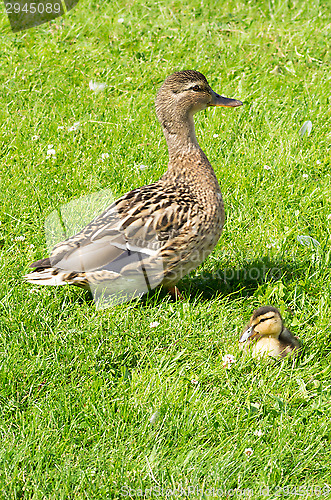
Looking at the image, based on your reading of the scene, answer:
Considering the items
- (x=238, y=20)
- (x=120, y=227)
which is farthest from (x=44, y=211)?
(x=238, y=20)

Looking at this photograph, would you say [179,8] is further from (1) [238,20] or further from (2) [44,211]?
(2) [44,211]

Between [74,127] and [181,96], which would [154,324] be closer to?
[181,96]

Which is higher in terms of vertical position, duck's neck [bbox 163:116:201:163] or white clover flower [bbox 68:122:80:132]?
duck's neck [bbox 163:116:201:163]

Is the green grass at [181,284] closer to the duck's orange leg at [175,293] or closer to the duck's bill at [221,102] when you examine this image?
the duck's orange leg at [175,293]

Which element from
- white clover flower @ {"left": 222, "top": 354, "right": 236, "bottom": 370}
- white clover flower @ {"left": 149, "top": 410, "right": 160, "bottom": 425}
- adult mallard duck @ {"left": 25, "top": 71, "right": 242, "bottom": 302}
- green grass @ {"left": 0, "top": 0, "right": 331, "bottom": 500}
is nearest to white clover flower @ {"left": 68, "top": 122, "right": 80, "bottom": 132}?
green grass @ {"left": 0, "top": 0, "right": 331, "bottom": 500}

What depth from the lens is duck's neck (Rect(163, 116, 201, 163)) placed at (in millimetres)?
4492

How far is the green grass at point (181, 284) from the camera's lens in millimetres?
3127

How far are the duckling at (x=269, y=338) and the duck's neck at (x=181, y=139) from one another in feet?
4.64

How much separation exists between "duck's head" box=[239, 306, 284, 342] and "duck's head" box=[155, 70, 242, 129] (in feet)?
5.47

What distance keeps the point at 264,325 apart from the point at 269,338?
11 cm

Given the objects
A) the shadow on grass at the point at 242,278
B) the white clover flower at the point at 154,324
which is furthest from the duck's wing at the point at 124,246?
the shadow on grass at the point at 242,278

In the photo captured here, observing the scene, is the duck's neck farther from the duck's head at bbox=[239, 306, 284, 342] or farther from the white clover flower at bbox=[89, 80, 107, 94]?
the white clover flower at bbox=[89, 80, 107, 94]

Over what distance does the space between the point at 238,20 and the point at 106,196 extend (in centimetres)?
410

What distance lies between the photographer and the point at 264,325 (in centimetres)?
363
